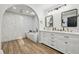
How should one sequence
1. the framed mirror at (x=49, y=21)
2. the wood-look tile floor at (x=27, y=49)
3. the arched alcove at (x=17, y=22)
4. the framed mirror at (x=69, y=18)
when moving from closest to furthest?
the framed mirror at (x=69, y=18) → the wood-look tile floor at (x=27, y=49) → the framed mirror at (x=49, y=21) → the arched alcove at (x=17, y=22)

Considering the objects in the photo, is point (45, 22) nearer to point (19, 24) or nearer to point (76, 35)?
point (19, 24)

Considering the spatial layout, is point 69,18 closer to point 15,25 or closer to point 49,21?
→ point 49,21

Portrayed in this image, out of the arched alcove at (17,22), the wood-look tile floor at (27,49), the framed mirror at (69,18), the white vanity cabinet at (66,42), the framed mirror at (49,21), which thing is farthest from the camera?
the arched alcove at (17,22)

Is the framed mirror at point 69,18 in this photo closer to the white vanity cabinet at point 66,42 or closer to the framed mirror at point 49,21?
the white vanity cabinet at point 66,42

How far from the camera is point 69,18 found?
10.6 feet

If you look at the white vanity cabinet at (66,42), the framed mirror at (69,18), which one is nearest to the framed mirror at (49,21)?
the framed mirror at (69,18)

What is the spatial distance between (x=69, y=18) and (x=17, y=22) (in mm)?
4249

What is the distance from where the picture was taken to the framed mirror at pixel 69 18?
3008 millimetres

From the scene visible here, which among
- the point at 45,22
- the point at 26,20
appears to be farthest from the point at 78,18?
the point at 26,20

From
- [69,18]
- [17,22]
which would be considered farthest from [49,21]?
[17,22]

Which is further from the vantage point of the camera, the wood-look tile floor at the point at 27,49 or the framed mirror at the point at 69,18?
the wood-look tile floor at the point at 27,49

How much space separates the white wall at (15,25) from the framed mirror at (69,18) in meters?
3.74

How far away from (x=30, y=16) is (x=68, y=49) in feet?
18.0

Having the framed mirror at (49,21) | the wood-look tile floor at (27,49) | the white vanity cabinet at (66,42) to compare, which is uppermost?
the framed mirror at (49,21)
